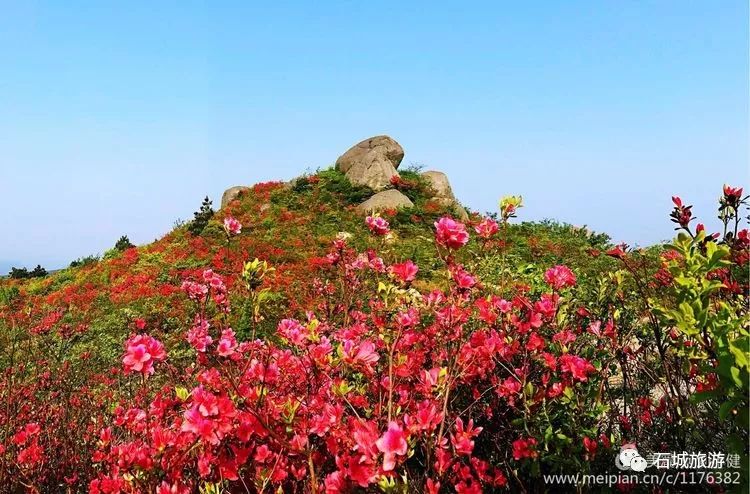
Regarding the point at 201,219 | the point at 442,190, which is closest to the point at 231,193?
the point at 201,219

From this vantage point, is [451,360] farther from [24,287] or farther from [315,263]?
[24,287]

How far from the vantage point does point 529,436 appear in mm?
2426

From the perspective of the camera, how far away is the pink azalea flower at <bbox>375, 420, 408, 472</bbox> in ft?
5.11

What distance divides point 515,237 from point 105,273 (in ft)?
40.8

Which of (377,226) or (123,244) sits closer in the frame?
(377,226)

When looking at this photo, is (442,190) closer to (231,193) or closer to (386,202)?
(386,202)

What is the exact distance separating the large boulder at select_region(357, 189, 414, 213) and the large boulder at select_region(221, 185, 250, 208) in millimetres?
5573

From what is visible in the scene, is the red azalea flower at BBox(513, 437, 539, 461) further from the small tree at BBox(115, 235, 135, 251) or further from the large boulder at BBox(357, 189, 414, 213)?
the small tree at BBox(115, 235, 135, 251)

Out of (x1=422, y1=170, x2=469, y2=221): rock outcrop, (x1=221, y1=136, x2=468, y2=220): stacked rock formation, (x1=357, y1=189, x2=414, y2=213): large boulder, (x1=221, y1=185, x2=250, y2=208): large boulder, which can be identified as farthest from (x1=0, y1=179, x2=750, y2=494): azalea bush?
(x1=221, y1=185, x2=250, y2=208): large boulder

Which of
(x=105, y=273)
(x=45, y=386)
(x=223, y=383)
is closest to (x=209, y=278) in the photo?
(x=223, y=383)

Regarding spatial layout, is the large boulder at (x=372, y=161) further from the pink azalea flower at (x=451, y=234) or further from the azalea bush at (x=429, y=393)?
the pink azalea flower at (x=451, y=234)

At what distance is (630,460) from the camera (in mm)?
2244

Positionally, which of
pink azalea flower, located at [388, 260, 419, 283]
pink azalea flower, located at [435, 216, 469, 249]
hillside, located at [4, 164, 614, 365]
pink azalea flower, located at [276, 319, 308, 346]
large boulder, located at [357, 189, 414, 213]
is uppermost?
large boulder, located at [357, 189, 414, 213]

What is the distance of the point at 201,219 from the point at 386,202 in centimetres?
625
